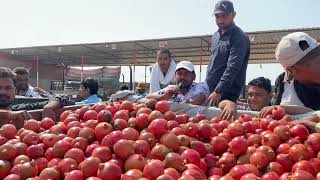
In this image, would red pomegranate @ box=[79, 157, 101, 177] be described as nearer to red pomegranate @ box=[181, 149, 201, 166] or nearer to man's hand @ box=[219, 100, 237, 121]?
red pomegranate @ box=[181, 149, 201, 166]

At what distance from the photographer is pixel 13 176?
192 centimetres

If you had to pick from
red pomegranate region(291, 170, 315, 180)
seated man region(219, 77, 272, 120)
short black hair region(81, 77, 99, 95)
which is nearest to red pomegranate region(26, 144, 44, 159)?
red pomegranate region(291, 170, 315, 180)

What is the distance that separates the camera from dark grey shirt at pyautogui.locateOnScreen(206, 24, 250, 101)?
420 cm

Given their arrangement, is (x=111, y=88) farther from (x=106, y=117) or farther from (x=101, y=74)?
(x=106, y=117)

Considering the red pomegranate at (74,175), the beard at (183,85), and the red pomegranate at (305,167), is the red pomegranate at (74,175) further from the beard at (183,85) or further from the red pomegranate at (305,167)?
the beard at (183,85)

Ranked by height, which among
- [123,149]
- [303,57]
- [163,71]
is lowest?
[123,149]

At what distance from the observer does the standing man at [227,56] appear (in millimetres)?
4215

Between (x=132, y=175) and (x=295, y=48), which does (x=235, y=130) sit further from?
(x=132, y=175)

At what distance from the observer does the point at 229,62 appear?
4305 mm

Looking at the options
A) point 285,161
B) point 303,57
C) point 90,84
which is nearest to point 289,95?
point 303,57

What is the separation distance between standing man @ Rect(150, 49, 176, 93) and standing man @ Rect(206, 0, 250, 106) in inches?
31.3

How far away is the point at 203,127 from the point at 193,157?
521 millimetres

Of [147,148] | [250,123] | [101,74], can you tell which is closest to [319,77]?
[250,123]

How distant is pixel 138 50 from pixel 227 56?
2110 centimetres
